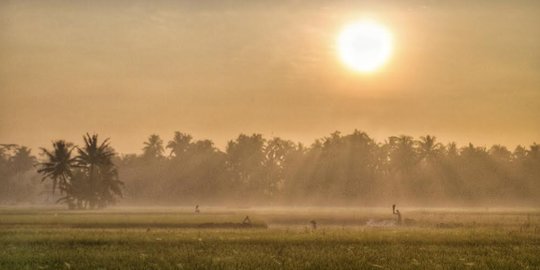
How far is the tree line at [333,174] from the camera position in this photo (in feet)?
446

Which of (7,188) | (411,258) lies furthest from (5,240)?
(7,188)

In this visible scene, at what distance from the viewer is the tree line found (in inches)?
5354

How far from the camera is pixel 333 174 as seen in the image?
139 m

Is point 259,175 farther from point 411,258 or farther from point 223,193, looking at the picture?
point 411,258

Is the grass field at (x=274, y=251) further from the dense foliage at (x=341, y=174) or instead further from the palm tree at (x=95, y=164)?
the dense foliage at (x=341, y=174)

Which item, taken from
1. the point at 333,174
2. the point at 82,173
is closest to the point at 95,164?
the point at 82,173

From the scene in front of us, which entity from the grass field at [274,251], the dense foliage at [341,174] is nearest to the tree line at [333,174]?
the dense foliage at [341,174]

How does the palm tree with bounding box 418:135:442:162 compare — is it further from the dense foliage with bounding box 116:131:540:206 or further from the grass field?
the grass field

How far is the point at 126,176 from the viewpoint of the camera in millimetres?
158125

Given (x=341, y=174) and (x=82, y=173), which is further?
(x=341, y=174)

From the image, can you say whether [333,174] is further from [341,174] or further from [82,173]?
[82,173]

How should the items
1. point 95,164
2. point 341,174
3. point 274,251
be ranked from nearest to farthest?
point 274,251 < point 95,164 < point 341,174

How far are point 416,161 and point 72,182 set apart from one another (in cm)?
8479

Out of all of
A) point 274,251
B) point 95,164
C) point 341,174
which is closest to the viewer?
point 274,251
